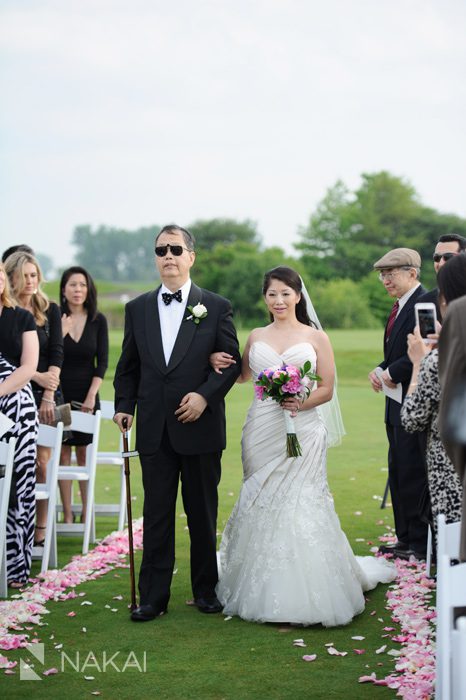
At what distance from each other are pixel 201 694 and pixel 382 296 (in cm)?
6839

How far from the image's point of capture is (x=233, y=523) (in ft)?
19.7

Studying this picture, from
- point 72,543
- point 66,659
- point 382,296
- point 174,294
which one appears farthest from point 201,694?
point 382,296

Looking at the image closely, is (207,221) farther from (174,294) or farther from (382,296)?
(174,294)

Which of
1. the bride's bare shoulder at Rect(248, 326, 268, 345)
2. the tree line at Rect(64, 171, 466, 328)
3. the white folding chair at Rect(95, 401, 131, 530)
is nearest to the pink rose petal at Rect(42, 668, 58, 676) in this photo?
the bride's bare shoulder at Rect(248, 326, 268, 345)

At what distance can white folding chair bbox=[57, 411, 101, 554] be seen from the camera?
7539 mm

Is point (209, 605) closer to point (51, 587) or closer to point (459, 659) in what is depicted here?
point (51, 587)

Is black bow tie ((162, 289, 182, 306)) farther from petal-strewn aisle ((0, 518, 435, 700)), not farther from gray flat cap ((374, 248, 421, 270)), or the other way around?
petal-strewn aisle ((0, 518, 435, 700))

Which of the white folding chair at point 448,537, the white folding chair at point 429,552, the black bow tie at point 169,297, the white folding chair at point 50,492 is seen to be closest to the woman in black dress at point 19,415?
the white folding chair at point 50,492

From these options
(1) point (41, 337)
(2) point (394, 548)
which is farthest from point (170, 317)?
(2) point (394, 548)

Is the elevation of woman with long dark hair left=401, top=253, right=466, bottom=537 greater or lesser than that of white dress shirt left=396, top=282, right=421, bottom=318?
lesser

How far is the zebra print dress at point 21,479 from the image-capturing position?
21.7 feet

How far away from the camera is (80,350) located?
845 centimetres

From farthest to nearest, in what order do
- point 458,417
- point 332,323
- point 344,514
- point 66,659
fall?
point 332,323
point 344,514
point 66,659
point 458,417

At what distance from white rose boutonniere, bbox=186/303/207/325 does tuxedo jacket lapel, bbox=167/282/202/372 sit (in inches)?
0.9
